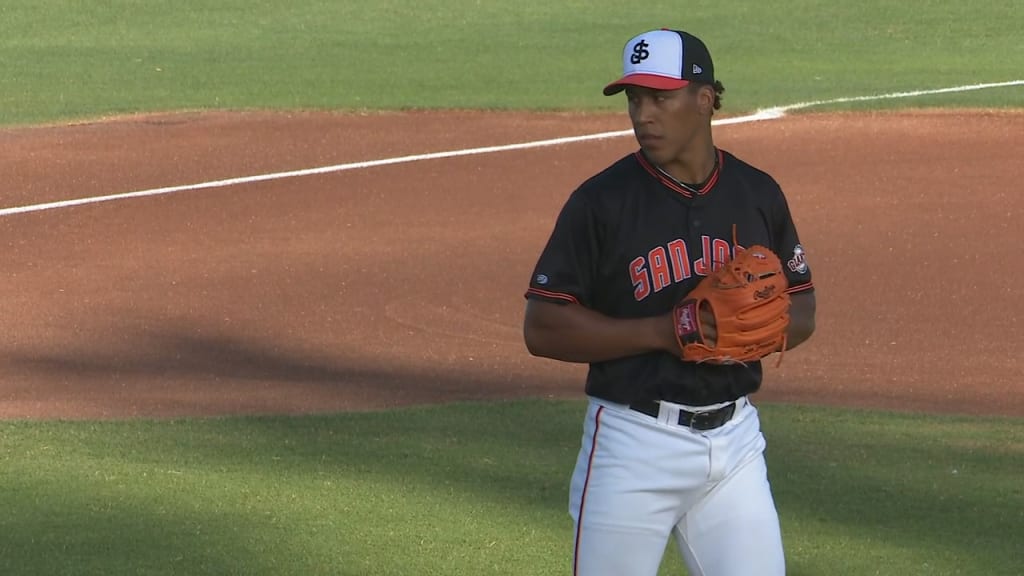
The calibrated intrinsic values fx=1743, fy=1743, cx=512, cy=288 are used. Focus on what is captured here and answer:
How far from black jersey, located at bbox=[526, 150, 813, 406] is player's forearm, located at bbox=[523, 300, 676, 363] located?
0.05 metres

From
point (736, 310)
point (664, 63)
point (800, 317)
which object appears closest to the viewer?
point (736, 310)

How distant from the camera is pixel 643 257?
13.1 ft

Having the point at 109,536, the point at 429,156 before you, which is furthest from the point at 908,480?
the point at 429,156

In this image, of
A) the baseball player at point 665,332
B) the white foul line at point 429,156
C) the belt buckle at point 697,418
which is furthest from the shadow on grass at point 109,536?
the white foul line at point 429,156

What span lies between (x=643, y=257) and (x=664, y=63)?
0.45 m

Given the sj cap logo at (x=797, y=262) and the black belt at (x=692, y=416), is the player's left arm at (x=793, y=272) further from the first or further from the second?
the black belt at (x=692, y=416)

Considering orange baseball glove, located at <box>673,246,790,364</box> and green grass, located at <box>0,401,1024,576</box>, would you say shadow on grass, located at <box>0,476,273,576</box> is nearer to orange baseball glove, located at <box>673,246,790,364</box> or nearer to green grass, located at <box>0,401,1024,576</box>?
green grass, located at <box>0,401,1024,576</box>

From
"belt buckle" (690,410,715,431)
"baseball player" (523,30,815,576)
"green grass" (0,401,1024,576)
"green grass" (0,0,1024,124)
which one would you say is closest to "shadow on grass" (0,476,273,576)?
"green grass" (0,401,1024,576)

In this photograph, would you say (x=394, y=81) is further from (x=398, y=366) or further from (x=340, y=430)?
(x=340, y=430)

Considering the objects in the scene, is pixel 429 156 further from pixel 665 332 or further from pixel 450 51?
pixel 665 332

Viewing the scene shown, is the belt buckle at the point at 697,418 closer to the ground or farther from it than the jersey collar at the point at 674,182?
closer to the ground

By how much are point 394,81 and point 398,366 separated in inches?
413

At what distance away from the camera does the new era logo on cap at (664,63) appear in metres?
3.97

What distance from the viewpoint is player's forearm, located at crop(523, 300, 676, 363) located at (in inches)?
154
